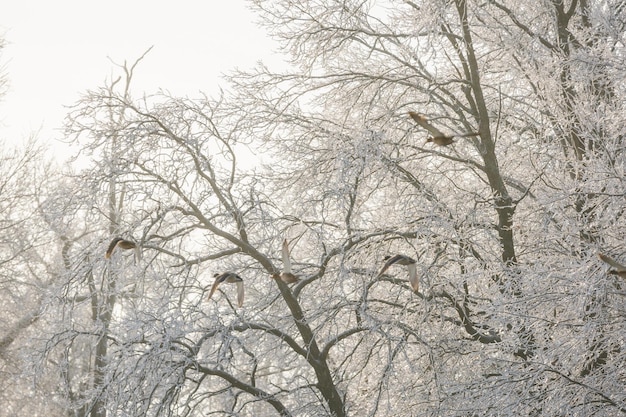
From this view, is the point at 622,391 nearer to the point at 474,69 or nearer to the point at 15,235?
the point at 474,69

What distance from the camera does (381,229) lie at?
7.51 m

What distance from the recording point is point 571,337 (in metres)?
6.05

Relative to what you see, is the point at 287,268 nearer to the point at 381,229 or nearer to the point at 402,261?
the point at 402,261

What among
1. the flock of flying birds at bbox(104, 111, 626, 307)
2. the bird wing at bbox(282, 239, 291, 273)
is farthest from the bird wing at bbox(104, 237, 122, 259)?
the bird wing at bbox(282, 239, 291, 273)

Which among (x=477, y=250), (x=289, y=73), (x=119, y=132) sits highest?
(x=289, y=73)

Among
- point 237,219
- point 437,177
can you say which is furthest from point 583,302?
point 437,177

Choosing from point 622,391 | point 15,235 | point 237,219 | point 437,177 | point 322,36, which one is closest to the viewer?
A: point 622,391

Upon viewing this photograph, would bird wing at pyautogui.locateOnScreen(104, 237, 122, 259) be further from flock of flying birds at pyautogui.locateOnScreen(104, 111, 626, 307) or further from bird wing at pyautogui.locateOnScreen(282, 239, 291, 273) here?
bird wing at pyautogui.locateOnScreen(282, 239, 291, 273)

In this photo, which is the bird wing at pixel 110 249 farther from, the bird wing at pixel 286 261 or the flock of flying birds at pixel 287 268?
the bird wing at pixel 286 261

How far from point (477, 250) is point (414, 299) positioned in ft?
2.75

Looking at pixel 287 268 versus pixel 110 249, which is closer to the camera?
pixel 287 268

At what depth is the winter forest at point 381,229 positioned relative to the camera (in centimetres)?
616

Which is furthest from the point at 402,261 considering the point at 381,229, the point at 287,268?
the point at 381,229

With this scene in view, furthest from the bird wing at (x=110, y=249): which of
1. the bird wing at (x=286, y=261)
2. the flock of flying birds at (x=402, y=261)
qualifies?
the bird wing at (x=286, y=261)
